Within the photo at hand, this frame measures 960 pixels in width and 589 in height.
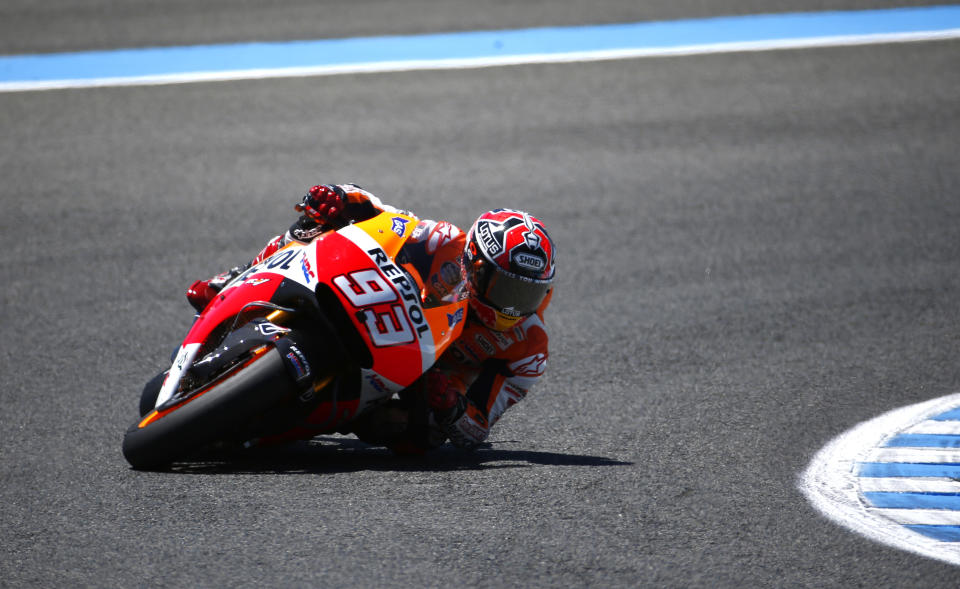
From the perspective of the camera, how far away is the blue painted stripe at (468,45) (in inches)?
517

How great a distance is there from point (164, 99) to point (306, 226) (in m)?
6.89

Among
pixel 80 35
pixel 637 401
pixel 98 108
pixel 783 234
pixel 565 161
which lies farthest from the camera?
pixel 80 35

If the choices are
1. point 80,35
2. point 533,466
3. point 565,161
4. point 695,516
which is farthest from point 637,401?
point 80,35

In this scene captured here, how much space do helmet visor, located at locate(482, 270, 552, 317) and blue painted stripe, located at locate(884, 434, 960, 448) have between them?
1.98m

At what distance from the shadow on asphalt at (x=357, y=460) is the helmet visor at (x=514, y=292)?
739 millimetres

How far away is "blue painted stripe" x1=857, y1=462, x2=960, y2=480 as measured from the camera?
5297mm

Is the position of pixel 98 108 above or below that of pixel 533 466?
above

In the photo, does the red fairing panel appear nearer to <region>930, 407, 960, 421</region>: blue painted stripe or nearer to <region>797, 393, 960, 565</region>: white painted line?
<region>797, 393, 960, 565</region>: white painted line

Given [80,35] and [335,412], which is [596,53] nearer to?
[80,35]

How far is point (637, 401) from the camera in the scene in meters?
6.52

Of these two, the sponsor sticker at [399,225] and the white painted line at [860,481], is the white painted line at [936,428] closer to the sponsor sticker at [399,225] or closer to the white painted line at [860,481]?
the white painted line at [860,481]

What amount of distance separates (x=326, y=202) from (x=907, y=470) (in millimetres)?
3118

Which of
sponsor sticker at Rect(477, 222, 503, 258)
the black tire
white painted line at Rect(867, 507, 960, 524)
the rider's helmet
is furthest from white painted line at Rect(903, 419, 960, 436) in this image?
the black tire

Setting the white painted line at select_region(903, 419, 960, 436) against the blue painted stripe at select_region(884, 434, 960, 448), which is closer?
the blue painted stripe at select_region(884, 434, 960, 448)
